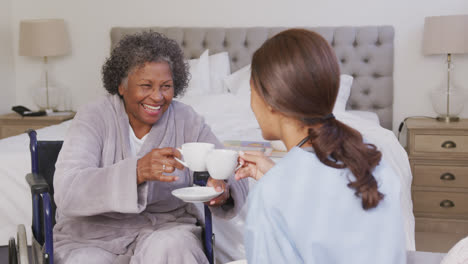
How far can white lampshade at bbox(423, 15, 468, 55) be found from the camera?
369 cm

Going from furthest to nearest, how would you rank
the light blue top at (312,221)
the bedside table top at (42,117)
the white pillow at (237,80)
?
the bedside table top at (42,117) → the white pillow at (237,80) → the light blue top at (312,221)

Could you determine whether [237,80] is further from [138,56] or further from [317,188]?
[317,188]

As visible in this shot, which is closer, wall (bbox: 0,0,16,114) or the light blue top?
the light blue top

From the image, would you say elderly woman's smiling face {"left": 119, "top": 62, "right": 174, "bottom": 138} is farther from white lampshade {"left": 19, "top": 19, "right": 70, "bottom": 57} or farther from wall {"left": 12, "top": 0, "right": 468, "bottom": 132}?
white lampshade {"left": 19, "top": 19, "right": 70, "bottom": 57}

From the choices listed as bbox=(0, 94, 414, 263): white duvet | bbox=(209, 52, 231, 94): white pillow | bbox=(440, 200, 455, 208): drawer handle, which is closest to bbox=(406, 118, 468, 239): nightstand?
bbox=(440, 200, 455, 208): drawer handle

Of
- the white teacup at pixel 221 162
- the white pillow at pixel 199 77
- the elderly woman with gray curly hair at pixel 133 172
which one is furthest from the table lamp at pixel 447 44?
the white teacup at pixel 221 162

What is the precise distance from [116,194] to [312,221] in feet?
2.72

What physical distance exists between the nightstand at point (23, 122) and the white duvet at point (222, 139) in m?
0.69

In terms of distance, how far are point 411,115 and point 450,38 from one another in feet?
2.19

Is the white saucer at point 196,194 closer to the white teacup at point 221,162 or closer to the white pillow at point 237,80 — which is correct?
the white teacup at point 221,162

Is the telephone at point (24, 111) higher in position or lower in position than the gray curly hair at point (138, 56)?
lower

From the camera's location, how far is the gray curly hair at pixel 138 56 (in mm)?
2018

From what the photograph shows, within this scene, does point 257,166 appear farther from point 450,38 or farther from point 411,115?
point 411,115

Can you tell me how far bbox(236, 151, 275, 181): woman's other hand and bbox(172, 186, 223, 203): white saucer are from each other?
10 centimetres
